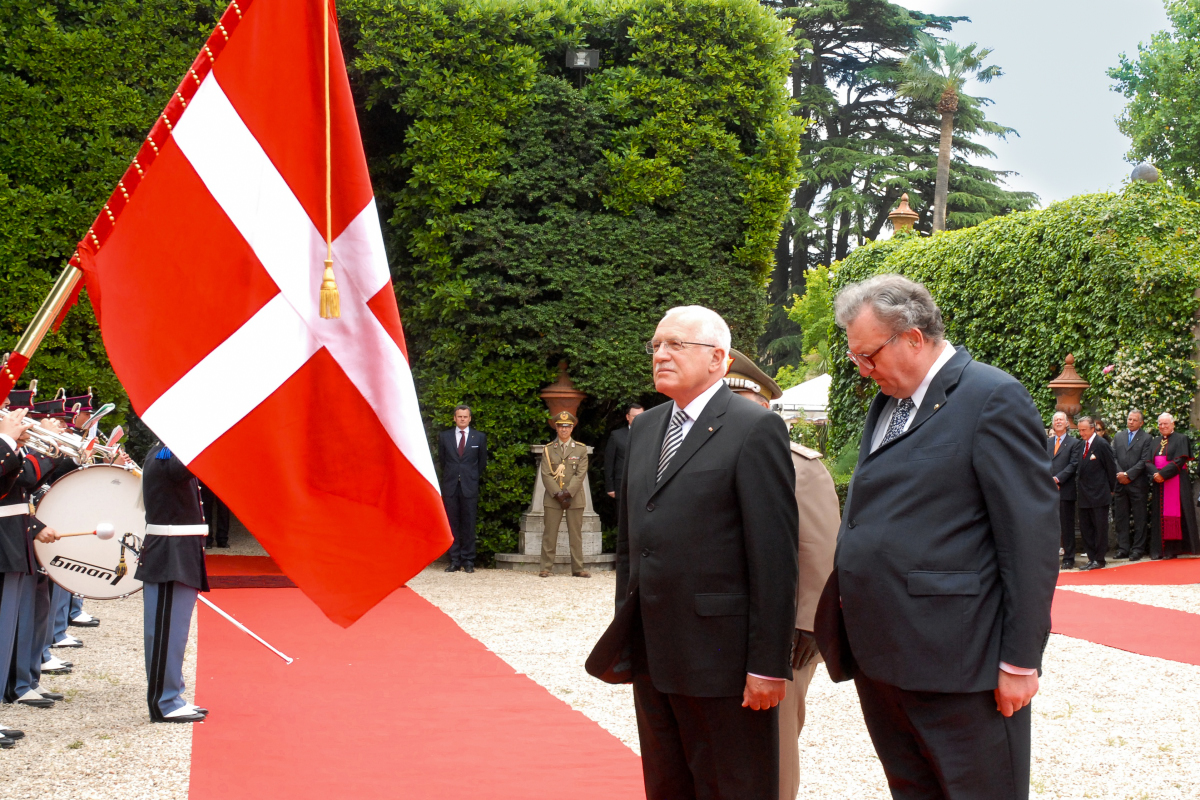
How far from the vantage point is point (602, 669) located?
3111 millimetres

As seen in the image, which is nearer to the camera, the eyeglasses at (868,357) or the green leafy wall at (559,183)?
the eyeglasses at (868,357)

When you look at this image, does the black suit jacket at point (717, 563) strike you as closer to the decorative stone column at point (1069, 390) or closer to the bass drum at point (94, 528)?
the bass drum at point (94, 528)

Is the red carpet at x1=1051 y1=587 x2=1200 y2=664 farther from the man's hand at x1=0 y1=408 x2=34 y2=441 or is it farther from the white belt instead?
the man's hand at x1=0 y1=408 x2=34 y2=441

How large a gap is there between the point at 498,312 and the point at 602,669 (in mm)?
9452

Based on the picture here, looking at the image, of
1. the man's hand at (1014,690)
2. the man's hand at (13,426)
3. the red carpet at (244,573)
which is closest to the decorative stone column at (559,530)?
the red carpet at (244,573)

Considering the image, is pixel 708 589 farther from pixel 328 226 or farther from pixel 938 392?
pixel 328 226

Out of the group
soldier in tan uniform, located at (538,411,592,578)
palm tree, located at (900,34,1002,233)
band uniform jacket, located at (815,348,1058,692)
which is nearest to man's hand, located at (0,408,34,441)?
band uniform jacket, located at (815,348,1058,692)

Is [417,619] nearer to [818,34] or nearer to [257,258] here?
[257,258]

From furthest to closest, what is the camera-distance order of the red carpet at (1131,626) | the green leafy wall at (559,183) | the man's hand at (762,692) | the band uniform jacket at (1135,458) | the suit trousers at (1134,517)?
the suit trousers at (1134,517) < the band uniform jacket at (1135,458) < the green leafy wall at (559,183) < the red carpet at (1131,626) < the man's hand at (762,692)

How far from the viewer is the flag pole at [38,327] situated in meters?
2.60

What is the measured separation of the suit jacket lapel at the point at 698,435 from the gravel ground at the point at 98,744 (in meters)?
2.69

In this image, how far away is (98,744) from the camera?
17.1ft

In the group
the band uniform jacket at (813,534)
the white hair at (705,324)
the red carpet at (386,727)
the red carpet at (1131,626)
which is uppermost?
the white hair at (705,324)

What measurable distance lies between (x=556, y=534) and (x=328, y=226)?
9142mm
